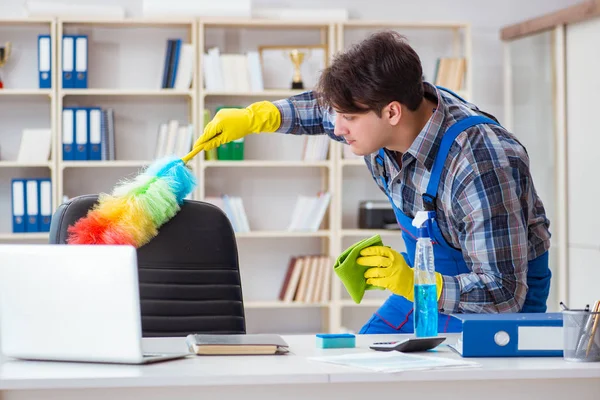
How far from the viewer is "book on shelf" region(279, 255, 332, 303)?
14.7 ft

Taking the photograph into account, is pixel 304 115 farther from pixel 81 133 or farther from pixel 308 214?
pixel 81 133

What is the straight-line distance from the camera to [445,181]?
6.37 ft

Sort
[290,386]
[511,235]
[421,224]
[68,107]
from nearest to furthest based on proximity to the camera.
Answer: [290,386] < [421,224] < [511,235] < [68,107]

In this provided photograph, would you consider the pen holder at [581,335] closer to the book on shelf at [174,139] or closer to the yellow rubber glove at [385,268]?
the yellow rubber glove at [385,268]

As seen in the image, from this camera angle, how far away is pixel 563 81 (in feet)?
13.9

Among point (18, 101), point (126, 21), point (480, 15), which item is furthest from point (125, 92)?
point (480, 15)

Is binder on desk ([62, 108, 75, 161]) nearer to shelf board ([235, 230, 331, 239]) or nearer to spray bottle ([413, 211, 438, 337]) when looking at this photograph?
shelf board ([235, 230, 331, 239])

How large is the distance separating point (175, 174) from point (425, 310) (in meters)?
0.70

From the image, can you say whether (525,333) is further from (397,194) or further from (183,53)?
(183,53)

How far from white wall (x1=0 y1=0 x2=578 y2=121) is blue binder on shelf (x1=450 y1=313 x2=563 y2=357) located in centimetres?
336

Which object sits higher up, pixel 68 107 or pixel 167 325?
pixel 68 107

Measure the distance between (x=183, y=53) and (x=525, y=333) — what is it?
3.16 metres

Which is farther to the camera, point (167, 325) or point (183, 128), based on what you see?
point (183, 128)

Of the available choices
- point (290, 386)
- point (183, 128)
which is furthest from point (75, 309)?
point (183, 128)
